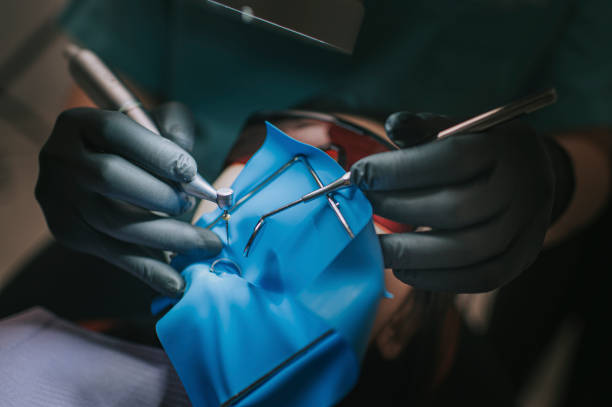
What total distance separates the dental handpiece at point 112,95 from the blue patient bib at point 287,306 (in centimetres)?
4

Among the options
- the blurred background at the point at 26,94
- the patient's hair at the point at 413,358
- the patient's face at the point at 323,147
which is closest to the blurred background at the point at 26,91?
the blurred background at the point at 26,94

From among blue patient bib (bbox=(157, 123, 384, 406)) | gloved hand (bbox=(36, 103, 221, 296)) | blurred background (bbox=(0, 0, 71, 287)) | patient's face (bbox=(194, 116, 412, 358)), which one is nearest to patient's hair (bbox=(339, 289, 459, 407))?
patient's face (bbox=(194, 116, 412, 358))

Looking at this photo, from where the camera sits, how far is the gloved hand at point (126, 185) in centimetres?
37

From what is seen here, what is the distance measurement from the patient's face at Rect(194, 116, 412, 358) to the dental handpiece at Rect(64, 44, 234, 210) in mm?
27

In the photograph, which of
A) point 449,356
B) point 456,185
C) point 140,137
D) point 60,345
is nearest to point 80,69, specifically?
point 140,137

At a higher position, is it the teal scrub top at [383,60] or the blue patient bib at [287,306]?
the teal scrub top at [383,60]

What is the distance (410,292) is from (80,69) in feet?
1.61

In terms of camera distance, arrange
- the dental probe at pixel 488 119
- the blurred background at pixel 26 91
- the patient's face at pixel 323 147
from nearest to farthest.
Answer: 1. the dental probe at pixel 488 119
2. the patient's face at pixel 323 147
3. the blurred background at pixel 26 91

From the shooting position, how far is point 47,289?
26.1 inches

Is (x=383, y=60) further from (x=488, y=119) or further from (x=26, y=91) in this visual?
(x=26, y=91)

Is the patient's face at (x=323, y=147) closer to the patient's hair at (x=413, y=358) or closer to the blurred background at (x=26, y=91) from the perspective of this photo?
the patient's hair at (x=413, y=358)

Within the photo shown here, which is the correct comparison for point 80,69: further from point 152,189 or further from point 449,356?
point 449,356

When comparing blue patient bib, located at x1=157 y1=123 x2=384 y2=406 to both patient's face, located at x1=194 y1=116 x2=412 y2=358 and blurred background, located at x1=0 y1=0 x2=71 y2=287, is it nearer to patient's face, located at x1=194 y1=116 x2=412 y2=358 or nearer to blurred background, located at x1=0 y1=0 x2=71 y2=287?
patient's face, located at x1=194 y1=116 x2=412 y2=358

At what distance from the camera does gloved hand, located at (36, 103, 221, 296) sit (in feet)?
1.21
